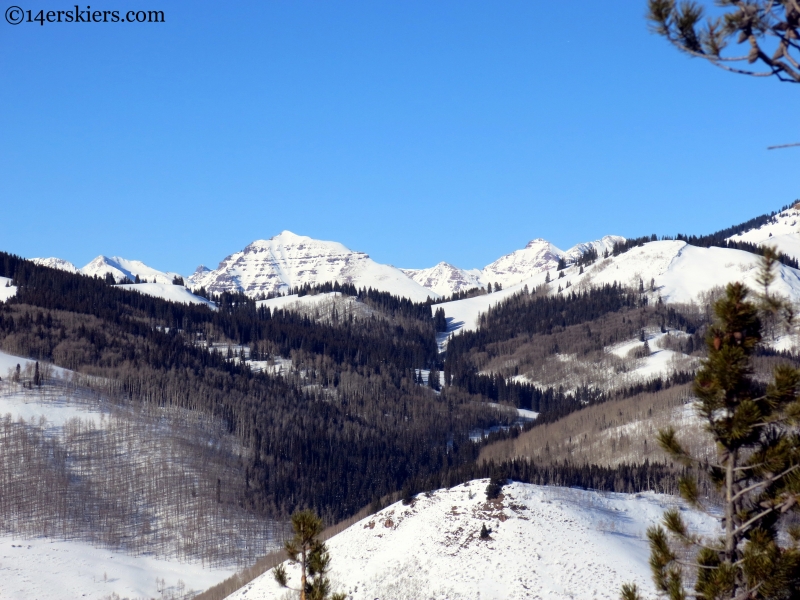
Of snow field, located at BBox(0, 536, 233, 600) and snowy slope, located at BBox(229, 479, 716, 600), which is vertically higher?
snowy slope, located at BBox(229, 479, 716, 600)

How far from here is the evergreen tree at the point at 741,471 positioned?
28391mm

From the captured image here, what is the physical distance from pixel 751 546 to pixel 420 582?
10783 cm

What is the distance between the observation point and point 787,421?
28.6m

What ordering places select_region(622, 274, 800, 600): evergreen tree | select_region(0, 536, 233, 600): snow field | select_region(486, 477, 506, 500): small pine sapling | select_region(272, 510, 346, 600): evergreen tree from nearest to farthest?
1. select_region(622, 274, 800, 600): evergreen tree
2. select_region(272, 510, 346, 600): evergreen tree
3. select_region(486, 477, 506, 500): small pine sapling
4. select_region(0, 536, 233, 600): snow field

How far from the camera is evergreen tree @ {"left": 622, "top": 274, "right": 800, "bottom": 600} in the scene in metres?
28.4

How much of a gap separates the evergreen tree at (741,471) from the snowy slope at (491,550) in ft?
304

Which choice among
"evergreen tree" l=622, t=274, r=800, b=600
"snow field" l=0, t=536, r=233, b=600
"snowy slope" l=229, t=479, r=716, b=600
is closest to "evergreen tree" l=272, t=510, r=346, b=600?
"evergreen tree" l=622, t=274, r=800, b=600

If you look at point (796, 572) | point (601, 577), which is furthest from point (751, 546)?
point (601, 577)

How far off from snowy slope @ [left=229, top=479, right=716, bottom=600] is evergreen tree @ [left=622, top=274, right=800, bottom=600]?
92.6m

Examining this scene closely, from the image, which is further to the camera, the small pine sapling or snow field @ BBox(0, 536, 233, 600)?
snow field @ BBox(0, 536, 233, 600)

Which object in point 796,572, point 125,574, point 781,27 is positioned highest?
point 781,27

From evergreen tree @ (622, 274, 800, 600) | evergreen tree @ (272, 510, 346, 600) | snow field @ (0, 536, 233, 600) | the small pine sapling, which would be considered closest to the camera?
evergreen tree @ (622, 274, 800, 600)

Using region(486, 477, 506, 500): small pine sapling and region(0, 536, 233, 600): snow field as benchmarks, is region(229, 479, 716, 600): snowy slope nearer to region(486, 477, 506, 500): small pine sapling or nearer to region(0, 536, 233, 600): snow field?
region(486, 477, 506, 500): small pine sapling

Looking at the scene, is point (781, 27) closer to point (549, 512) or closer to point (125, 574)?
point (549, 512)
